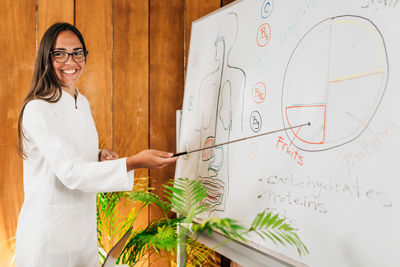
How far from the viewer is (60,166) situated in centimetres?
125

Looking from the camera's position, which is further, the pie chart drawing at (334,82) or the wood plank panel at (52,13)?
the wood plank panel at (52,13)

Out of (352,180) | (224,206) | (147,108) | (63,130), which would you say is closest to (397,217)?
(352,180)

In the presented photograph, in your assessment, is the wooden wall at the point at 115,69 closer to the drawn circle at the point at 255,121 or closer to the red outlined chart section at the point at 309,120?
the drawn circle at the point at 255,121

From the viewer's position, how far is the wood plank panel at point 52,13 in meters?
2.05

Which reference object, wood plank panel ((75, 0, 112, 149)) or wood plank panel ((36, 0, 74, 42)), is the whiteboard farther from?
wood plank panel ((36, 0, 74, 42))

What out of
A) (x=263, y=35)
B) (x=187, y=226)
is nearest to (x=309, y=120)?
(x=263, y=35)

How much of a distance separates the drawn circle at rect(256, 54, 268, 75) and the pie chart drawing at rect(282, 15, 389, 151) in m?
0.12

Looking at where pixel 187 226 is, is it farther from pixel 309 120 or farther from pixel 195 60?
pixel 195 60

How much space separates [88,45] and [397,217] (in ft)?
6.31

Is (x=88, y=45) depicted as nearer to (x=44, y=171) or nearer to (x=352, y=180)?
(x=44, y=171)

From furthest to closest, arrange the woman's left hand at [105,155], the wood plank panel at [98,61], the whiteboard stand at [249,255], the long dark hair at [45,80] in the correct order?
the wood plank panel at [98,61] < the woman's left hand at [105,155] < the long dark hair at [45,80] < the whiteboard stand at [249,255]

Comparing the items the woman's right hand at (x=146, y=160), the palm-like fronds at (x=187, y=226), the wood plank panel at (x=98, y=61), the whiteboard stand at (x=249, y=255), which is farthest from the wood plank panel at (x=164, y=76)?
the woman's right hand at (x=146, y=160)

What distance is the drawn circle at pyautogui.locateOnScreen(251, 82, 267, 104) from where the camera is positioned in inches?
49.8

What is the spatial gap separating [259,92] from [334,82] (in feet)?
1.11
